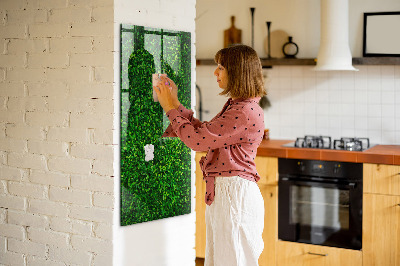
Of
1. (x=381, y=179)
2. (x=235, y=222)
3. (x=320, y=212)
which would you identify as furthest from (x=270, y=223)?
(x=235, y=222)

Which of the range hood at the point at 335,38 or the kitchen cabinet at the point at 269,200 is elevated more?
the range hood at the point at 335,38

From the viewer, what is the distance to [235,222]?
263cm

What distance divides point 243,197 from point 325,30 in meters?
2.21

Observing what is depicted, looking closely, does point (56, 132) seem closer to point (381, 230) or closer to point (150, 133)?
point (150, 133)

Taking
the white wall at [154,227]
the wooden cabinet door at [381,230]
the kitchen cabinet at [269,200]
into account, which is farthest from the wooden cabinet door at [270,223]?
the white wall at [154,227]

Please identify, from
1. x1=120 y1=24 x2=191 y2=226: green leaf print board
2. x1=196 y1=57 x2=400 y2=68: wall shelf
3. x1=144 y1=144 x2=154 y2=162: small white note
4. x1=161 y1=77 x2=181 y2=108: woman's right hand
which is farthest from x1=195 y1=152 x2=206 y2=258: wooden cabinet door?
x1=161 y1=77 x2=181 y2=108: woman's right hand

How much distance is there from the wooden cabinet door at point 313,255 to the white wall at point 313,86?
3.17ft

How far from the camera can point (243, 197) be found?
2.64 metres

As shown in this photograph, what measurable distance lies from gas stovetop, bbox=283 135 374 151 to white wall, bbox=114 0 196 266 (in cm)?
141

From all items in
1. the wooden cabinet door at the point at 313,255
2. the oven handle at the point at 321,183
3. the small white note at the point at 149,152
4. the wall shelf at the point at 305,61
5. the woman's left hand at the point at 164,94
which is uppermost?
the wall shelf at the point at 305,61

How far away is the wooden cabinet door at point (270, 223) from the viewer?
4.29 m

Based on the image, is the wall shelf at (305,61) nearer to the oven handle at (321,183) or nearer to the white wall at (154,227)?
the oven handle at (321,183)

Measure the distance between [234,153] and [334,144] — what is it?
1.81 metres

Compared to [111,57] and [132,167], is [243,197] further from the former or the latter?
[111,57]
